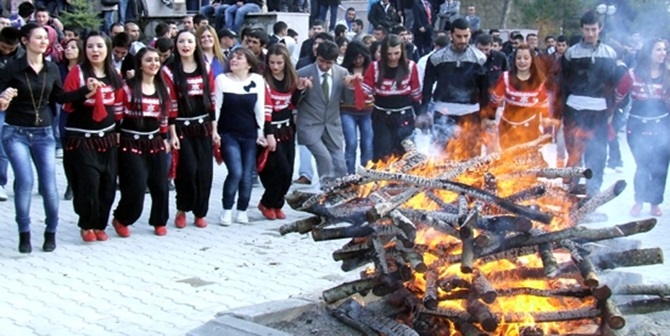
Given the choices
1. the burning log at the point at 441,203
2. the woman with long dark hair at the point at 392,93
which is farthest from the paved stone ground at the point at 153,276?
the woman with long dark hair at the point at 392,93

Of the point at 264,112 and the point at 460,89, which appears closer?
the point at 264,112

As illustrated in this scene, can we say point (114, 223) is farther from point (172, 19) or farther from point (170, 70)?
point (172, 19)

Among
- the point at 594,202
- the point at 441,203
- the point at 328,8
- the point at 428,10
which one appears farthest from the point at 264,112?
the point at 328,8

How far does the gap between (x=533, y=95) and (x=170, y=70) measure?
11.6ft

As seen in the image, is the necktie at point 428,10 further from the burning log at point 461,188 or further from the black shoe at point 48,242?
the burning log at point 461,188

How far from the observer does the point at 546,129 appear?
34.9 feet

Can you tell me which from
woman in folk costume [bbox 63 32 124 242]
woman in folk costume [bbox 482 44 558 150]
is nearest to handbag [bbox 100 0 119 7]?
woman in folk costume [bbox 63 32 124 242]

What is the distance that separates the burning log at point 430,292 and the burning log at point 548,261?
55cm

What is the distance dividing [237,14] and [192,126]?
9.58 m

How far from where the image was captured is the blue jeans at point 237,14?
18.5 metres

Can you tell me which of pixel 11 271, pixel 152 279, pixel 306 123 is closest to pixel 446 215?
pixel 152 279

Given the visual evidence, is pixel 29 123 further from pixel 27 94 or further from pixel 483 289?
pixel 483 289

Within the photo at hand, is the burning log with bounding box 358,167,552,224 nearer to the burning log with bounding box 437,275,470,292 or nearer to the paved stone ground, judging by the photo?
the burning log with bounding box 437,275,470,292

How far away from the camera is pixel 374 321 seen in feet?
17.6
